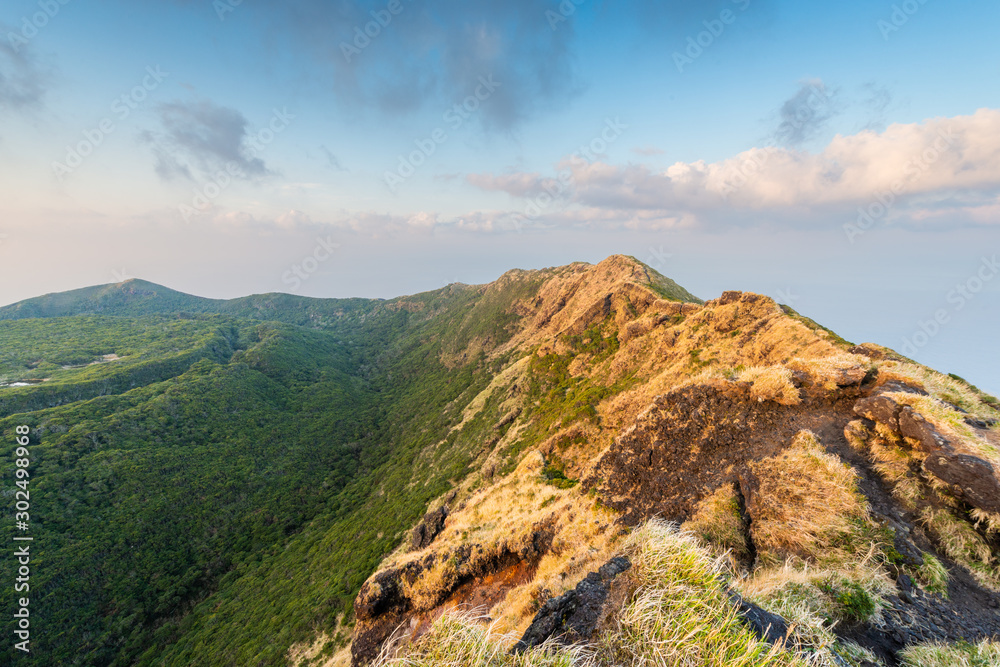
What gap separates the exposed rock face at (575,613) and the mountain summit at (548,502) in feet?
0.11

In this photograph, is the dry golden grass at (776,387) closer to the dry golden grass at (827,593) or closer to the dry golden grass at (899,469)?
the dry golden grass at (899,469)

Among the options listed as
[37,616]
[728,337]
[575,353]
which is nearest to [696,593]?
[728,337]

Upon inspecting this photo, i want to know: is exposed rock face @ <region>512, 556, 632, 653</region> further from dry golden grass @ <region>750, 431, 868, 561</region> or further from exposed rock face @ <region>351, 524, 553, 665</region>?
exposed rock face @ <region>351, 524, 553, 665</region>

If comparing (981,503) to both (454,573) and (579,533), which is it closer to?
(579,533)

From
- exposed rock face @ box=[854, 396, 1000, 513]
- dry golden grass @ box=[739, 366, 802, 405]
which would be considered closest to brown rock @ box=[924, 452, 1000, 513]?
exposed rock face @ box=[854, 396, 1000, 513]

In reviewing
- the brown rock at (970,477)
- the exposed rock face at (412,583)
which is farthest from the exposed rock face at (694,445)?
the exposed rock face at (412,583)

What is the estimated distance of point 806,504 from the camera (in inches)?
385

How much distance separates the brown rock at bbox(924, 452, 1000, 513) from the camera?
818cm

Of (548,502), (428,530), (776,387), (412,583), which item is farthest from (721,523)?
(428,530)

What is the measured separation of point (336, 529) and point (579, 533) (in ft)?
236

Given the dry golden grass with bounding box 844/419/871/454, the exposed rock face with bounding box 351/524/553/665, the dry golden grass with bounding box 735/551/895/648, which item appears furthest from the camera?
the exposed rock face with bounding box 351/524/553/665

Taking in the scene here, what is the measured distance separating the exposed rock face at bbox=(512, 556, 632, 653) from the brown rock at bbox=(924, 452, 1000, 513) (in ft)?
32.4

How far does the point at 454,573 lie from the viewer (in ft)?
48.3

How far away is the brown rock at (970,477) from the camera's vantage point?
8.18m
